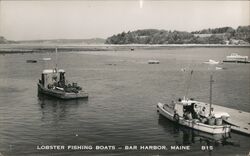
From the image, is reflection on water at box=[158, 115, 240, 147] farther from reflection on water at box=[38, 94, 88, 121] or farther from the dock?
reflection on water at box=[38, 94, 88, 121]

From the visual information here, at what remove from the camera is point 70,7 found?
18.9 meters

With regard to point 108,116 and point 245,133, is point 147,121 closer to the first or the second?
point 108,116

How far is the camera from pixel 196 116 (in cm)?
2350

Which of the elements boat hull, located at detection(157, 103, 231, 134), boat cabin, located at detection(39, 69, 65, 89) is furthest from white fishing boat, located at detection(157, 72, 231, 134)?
boat cabin, located at detection(39, 69, 65, 89)

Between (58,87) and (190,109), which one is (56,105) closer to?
(58,87)

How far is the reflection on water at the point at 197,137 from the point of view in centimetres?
2047

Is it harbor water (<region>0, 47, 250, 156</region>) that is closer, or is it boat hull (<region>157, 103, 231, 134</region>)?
harbor water (<region>0, 47, 250, 156</region>)

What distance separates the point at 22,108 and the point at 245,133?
1642cm

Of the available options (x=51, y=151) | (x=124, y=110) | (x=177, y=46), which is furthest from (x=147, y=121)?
(x=177, y=46)

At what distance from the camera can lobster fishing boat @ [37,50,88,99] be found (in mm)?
32688

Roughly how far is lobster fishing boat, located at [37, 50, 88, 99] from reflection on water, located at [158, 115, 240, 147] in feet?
37.7

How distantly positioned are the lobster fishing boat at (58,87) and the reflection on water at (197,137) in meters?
11.5

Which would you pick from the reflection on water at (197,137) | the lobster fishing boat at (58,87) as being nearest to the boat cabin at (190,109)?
the reflection on water at (197,137)

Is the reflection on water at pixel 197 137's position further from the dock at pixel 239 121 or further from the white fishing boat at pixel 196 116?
the dock at pixel 239 121
